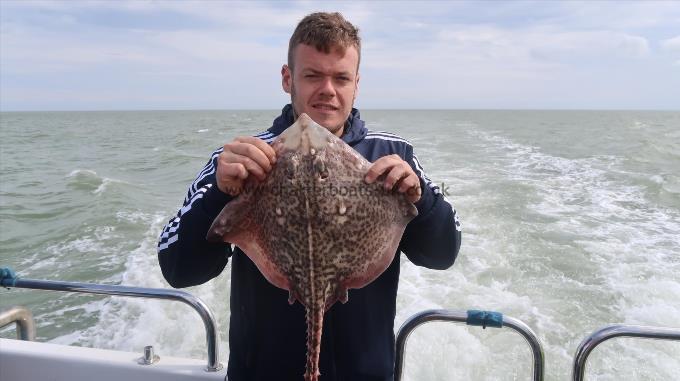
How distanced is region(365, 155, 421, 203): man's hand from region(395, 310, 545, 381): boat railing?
1.10 meters

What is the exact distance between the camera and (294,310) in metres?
2.50

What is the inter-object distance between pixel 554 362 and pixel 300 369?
17.2 feet

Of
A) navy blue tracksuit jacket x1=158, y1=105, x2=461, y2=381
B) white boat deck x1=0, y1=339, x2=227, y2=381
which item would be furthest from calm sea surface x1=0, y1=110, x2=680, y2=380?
navy blue tracksuit jacket x1=158, y1=105, x2=461, y2=381

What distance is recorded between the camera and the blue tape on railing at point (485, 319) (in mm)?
2811

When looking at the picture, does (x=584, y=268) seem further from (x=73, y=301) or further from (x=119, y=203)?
(x=119, y=203)

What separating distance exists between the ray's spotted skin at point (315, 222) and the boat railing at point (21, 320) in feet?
7.74

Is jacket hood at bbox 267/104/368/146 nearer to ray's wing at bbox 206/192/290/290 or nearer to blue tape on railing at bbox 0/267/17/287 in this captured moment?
ray's wing at bbox 206/192/290/290

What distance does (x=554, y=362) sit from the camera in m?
6.61

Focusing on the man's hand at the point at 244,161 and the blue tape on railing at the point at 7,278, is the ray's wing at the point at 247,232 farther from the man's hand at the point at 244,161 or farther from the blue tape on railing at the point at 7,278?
the blue tape on railing at the point at 7,278

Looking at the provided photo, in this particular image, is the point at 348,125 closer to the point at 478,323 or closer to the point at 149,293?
the point at 478,323

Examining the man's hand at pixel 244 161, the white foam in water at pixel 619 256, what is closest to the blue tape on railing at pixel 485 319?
the man's hand at pixel 244 161

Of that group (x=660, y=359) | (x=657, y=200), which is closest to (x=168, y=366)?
(x=660, y=359)

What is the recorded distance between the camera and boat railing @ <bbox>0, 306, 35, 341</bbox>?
3.44 metres

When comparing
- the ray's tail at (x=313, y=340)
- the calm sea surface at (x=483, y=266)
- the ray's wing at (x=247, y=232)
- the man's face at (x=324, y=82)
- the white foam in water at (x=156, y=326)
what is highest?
the man's face at (x=324, y=82)
